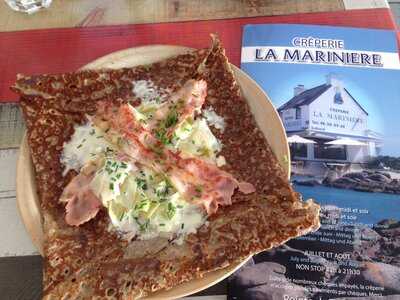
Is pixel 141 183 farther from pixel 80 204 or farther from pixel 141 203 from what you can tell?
pixel 80 204

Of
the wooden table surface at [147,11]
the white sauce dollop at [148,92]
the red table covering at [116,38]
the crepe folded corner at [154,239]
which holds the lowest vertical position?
the crepe folded corner at [154,239]

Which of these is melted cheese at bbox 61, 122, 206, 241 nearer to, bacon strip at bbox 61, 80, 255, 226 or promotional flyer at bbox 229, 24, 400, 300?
bacon strip at bbox 61, 80, 255, 226

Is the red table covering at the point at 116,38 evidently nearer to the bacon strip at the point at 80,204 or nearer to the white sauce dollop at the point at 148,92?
the white sauce dollop at the point at 148,92

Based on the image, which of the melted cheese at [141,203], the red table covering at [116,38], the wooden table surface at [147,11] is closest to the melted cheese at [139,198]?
the melted cheese at [141,203]

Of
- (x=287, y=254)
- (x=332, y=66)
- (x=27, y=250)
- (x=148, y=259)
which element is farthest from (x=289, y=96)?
(x=27, y=250)

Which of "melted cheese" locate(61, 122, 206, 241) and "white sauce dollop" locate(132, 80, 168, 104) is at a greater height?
"white sauce dollop" locate(132, 80, 168, 104)

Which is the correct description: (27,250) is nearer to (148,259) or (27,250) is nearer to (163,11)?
(148,259)

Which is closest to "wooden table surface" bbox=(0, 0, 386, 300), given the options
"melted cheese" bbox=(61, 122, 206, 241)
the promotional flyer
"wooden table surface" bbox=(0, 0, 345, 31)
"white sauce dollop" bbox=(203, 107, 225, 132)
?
"wooden table surface" bbox=(0, 0, 345, 31)

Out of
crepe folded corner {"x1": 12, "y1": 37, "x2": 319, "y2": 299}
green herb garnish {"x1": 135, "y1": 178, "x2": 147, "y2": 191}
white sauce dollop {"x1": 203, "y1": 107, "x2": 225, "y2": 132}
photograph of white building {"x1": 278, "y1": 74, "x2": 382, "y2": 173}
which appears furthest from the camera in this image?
photograph of white building {"x1": 278, "y1": 74, "x2": 382, "y2": 173}
